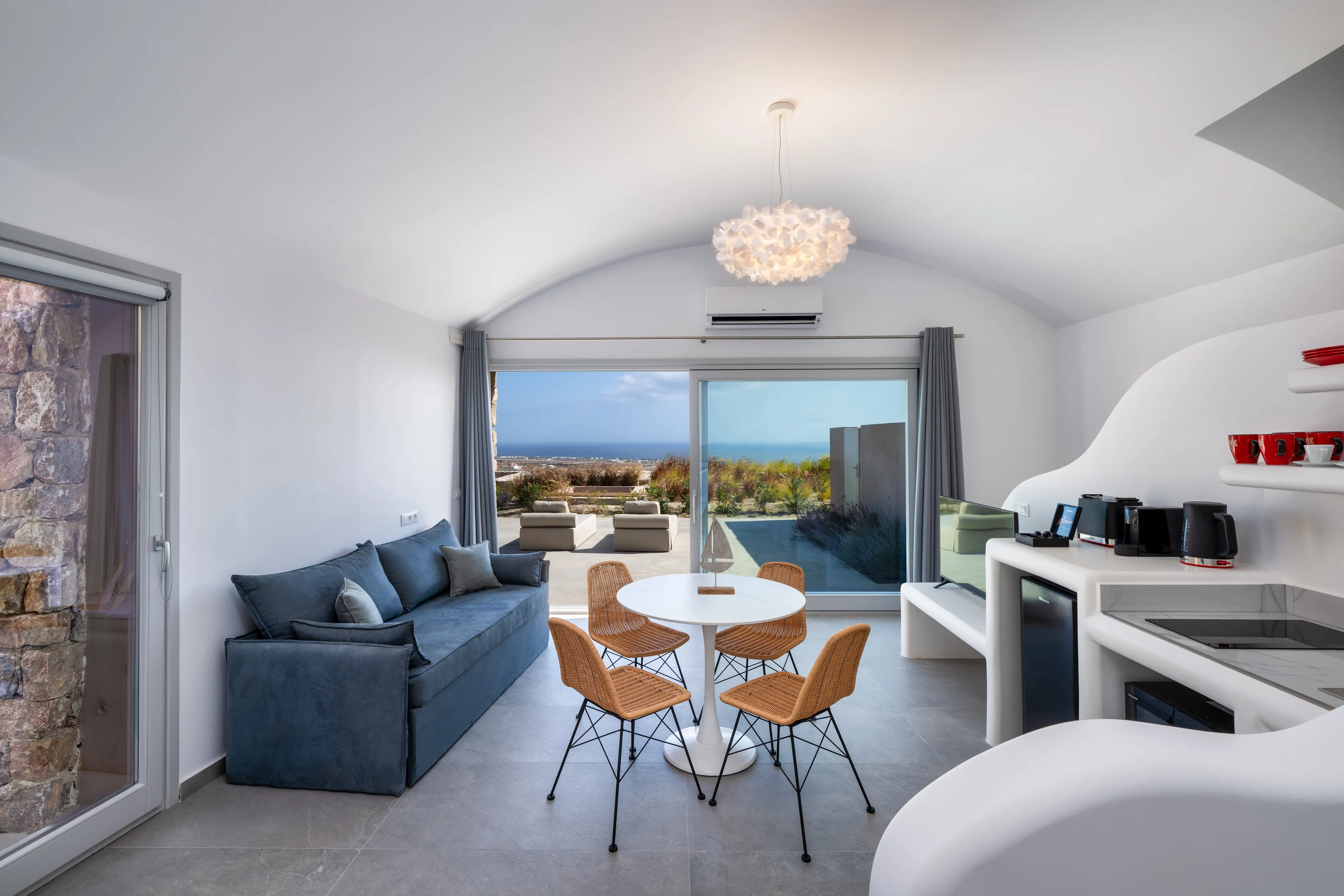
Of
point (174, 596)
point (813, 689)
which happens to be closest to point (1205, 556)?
point (813, 689)

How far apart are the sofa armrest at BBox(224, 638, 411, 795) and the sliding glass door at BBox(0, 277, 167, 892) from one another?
279 millimetres

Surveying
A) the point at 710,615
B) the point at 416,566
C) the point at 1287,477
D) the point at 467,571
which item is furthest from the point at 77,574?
the point at 1287,477

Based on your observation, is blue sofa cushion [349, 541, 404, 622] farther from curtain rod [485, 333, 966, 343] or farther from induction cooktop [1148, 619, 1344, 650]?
induction cooktop [1148, 619, 1344, 650]

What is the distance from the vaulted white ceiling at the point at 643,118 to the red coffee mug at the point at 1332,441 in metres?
1.40

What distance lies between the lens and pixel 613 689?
231 centimetres

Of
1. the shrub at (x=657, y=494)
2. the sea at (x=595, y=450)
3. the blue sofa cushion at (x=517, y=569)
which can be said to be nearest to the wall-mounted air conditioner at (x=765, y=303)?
the blue sofa cushion at (x=517, y=569)

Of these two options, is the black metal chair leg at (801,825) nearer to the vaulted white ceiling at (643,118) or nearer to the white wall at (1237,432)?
the white wall at (1237,432)

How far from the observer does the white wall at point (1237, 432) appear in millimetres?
2174

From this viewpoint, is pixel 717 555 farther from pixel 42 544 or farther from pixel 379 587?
pixel 42 544

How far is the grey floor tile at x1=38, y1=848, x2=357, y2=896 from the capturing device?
2004 mm

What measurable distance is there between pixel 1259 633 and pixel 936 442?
307 centimetres

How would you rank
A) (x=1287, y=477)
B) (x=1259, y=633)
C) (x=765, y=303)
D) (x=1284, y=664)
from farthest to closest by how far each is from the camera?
1. (x=765, y=303)
2. (x=1259, y=633)
3. (x=1287, y=477)
4. (x=1284, y=664)

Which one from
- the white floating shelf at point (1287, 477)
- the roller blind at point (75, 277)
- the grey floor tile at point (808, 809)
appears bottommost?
the grey floor tile at point (808, 809)

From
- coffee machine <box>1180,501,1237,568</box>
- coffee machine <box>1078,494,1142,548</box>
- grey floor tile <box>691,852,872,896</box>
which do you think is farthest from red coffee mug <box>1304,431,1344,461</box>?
grey floor tile <box>691,852,872,896</box>
